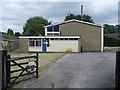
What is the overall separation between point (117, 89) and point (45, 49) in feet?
72.3

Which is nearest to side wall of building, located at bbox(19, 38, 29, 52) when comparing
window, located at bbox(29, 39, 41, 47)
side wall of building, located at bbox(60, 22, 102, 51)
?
window, located at bbox(29, 39, 41, 47)

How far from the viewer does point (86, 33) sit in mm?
30172

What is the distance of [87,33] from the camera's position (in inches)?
1186

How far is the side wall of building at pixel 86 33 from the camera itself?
2975 cm

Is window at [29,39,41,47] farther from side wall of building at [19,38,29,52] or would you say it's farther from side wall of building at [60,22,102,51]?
side wall of building at [60,22,102,51]

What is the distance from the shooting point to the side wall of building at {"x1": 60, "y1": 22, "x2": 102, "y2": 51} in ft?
97.6

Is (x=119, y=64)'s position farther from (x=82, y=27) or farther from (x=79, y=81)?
(x=82, y=27)

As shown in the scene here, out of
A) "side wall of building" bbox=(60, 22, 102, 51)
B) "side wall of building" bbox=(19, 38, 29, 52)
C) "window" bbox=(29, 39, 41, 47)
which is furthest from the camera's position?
"side wall of building" bbox=(60, 22, 102, 51)

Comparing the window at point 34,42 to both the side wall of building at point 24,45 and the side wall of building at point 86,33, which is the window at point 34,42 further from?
the side wall of building at point 86,33

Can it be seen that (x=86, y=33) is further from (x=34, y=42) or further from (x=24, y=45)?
(x=24, y=45)

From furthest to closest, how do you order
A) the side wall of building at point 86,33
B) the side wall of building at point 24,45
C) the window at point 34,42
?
the side wall of building at point 86,33
the side wall of building at point 24,45
the window at point 34,42

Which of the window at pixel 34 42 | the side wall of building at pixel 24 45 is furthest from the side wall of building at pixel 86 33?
the side wall of building at pixel 24 45

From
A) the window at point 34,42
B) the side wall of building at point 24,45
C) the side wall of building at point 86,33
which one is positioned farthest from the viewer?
the side wall of building at point 86,33

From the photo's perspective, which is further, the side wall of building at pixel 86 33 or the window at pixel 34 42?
the side wall of building at pixel 86 33
